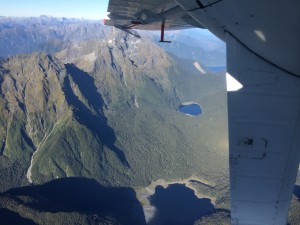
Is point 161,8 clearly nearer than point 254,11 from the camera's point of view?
No

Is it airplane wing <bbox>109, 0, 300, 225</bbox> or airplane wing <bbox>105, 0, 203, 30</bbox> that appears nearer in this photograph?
airplane wing <bbox>109, 0, 300, 225</bbox>

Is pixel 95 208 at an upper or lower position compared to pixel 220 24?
lower

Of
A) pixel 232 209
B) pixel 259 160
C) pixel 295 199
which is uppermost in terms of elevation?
pixel 259 160

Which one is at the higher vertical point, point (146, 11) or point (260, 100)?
point (146, 11)

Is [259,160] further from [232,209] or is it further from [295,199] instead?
[295,199]

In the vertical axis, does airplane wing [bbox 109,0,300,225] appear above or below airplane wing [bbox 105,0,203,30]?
below

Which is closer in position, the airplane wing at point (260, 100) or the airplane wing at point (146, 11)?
the airplane wing at point (260, 100)

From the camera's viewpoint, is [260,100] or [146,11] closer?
[260,100]

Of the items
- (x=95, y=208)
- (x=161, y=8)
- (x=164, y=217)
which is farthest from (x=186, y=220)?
(x=161, y=8)
